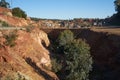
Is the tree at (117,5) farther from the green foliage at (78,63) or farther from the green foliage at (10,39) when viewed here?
the green foliage at (10,39)

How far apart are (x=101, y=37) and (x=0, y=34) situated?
33119 mm

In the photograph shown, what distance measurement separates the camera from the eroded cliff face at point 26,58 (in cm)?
4378

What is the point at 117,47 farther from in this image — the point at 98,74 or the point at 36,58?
the point at 36,58

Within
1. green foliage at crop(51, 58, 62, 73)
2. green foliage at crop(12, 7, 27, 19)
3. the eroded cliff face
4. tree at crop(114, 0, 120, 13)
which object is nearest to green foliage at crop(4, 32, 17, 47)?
the eroded cliff face

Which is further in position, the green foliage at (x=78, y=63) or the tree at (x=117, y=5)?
the tree at (x=117, y=5)

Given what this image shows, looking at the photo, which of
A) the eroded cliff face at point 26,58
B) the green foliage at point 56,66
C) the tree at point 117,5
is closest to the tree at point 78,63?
the eroded cliff face at point 26,58

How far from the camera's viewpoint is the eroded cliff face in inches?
1724

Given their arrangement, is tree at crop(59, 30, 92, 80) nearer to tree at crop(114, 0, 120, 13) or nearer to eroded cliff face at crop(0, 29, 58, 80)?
eroded cliff face at crop(0, 29, 58, 80)

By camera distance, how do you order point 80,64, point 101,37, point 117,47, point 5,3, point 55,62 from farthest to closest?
point 5,3 < point 101,37 < point 117,47 < point 55,62 < point 80,64

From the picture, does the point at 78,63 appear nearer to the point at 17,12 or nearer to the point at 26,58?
the point at 26,58

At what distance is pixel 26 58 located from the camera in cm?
5503

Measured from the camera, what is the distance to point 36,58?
58.3m

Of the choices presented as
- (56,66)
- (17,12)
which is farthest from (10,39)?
(17,12)

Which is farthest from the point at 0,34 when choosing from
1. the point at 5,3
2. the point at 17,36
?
the point at 5,3
